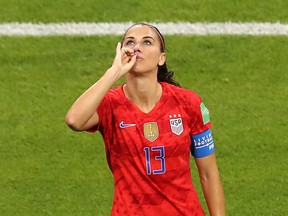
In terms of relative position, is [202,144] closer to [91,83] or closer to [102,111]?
[102,111]

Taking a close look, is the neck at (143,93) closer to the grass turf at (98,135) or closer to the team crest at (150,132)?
the team crest at (150,132)

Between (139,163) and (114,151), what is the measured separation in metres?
0.19

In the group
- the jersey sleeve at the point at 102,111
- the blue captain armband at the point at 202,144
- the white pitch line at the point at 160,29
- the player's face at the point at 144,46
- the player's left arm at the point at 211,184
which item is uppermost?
the white pitch line at the point at 160,29

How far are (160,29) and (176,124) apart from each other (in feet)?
17.4

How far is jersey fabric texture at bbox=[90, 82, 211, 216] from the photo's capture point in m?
6.20

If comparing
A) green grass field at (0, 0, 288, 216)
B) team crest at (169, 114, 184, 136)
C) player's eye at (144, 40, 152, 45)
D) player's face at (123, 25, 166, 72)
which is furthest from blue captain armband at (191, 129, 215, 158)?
green grass field at (0, 0, 288, 216)

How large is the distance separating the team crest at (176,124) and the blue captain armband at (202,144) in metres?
0.17

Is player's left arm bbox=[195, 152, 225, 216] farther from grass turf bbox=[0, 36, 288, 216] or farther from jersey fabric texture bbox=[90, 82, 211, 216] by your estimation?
grass turf bbox=[0, 36, 288, 216]

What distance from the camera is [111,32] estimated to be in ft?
37.6

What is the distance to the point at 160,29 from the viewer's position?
37.6 ft

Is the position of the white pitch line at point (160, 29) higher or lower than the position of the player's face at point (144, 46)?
higher

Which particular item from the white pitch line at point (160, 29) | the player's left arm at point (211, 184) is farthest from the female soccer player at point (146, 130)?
the white pitch line at point (160, 29)

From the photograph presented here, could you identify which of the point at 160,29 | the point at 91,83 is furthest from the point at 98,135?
the point at 160,29

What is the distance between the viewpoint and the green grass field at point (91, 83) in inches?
361
